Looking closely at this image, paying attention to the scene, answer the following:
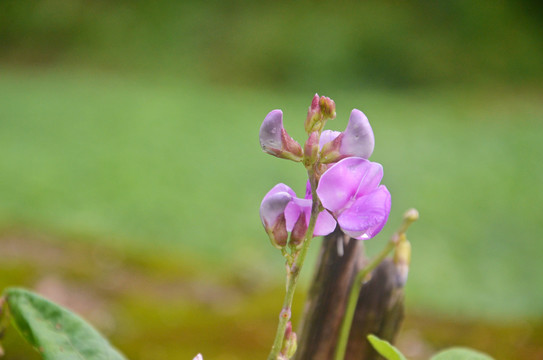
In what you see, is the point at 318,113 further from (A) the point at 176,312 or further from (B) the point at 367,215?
(A) the point at 176,312

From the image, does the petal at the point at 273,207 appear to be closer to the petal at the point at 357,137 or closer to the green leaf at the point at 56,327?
the petal at the point at 357,137

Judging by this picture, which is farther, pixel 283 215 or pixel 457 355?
pixel 457 355

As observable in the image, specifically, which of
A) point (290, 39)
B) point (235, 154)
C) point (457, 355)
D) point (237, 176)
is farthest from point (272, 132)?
point (290, 39)

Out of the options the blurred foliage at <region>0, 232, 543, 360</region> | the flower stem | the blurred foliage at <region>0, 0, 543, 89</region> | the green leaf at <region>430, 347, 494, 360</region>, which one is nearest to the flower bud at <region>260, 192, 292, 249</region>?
the flower stem

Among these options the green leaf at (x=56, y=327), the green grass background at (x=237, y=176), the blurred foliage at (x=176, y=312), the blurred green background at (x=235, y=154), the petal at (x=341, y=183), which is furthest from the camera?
the green grass background at (x=237, y=176)

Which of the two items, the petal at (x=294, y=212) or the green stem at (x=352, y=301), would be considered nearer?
the petal at (x=294, y=212)

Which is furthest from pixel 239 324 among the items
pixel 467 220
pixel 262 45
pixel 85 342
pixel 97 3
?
pixel 97 3

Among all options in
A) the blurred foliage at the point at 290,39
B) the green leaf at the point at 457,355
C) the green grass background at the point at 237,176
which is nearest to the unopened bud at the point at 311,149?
the green leaf at the point at 457,355
